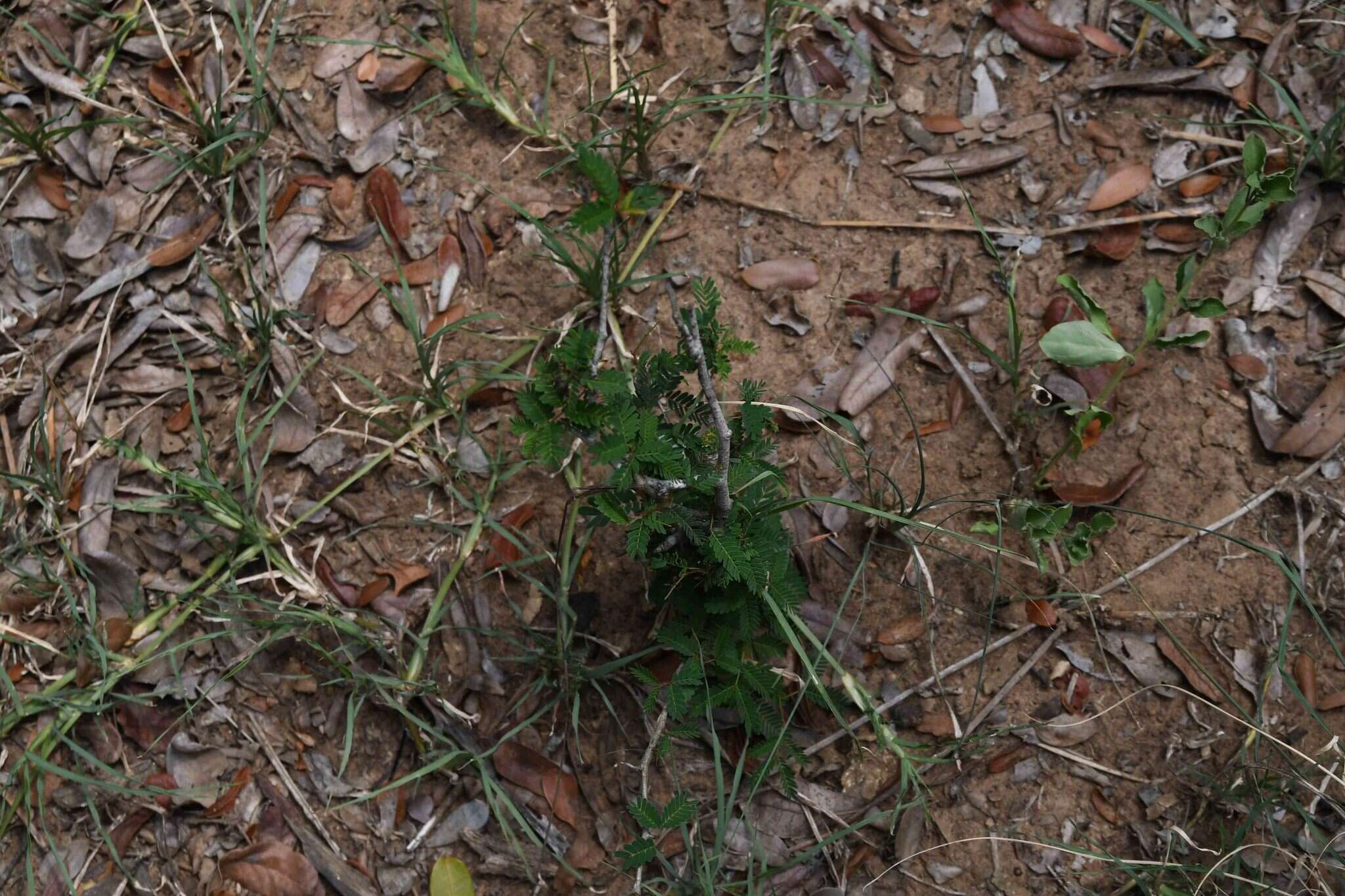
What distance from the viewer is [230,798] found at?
2201 millimetres

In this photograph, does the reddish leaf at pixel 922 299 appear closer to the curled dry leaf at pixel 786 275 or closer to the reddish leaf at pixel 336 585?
the curled dry leaf at pixel 786 275

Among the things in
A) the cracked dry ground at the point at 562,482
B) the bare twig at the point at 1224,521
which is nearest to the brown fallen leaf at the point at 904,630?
the cracked dry ground at the point at 562,482

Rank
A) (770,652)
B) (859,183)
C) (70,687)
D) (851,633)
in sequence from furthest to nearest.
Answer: (859,183) < (70,687) < (851,633) < (770,652)

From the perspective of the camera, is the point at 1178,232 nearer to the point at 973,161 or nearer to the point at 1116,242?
the point at 1116,242

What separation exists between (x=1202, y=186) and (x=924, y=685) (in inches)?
53.9

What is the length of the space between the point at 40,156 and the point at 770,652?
2320 mm

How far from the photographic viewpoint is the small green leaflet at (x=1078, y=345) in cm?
203

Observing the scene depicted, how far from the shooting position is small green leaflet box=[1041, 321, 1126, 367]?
2031mm

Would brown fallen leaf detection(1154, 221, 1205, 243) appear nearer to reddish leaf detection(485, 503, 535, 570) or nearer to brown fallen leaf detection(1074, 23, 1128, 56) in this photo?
brown fallen leaf detection(1074, 23, 1128, 56)

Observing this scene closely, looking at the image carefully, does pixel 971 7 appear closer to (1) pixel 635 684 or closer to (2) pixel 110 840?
(1) pixel 635 684

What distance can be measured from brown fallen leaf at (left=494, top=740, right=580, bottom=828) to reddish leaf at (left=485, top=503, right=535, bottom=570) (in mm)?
404

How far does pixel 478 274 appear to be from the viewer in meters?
2.46

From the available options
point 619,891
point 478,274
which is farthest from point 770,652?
point 478,274

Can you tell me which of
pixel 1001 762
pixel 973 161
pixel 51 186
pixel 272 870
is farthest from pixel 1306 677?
pixel 51 186
